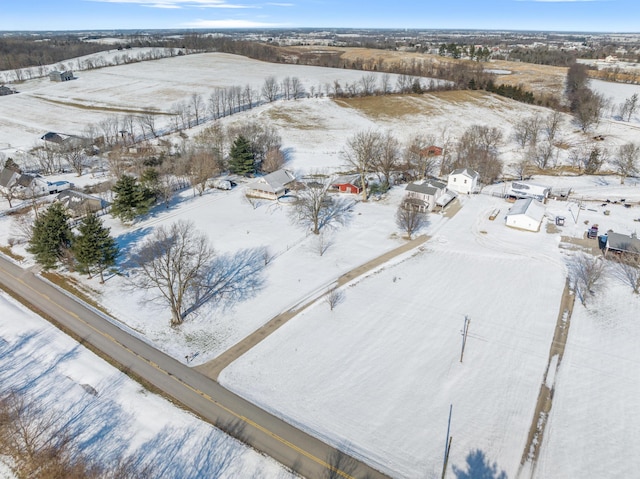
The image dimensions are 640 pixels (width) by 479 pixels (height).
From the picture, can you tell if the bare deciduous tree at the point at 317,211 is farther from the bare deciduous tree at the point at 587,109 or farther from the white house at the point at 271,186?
the bare deciduous tree at the point at 587,109

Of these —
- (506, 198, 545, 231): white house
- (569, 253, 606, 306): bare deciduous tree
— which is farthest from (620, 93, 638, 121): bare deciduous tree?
(569, 253, 606, 306): bare deciduous tree

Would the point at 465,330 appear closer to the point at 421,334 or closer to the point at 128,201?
the point at 421,334

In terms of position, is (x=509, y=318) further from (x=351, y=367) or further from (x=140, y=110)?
(x=140, y=110)

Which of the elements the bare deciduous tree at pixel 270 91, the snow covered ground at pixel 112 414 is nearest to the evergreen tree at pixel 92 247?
the snow covered ground at pixel 112 414

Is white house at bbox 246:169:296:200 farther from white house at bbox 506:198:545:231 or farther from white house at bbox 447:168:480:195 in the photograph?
white house at bbox 506:198:545:231

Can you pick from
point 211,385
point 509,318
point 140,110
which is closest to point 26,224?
point 211,385

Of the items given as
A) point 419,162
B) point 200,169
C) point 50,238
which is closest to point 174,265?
point 50,238
